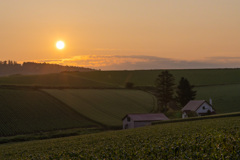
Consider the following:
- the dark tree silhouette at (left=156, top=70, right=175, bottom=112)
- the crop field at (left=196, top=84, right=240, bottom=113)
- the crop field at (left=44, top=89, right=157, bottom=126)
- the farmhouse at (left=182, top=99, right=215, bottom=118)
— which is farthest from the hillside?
the dark tree silhouette at (left=156, top=70, right=175, bottom=112)

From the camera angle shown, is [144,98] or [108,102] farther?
[144,98]

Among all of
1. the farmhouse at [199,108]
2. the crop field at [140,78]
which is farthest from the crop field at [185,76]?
the farmhouse at [199,108]

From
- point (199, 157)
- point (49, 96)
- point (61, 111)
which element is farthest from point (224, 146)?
point (49, 96)

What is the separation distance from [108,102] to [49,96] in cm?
1889

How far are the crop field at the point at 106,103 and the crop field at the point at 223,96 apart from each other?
66.4 feet

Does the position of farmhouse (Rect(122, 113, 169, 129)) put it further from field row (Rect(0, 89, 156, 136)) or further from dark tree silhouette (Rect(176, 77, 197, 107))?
dark tree silhouette (Rect(176, 77, 197, 107))

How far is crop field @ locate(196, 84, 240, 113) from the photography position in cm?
10480

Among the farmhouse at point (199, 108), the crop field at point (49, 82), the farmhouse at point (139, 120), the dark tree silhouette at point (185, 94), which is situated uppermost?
the crop field at point (49, 82)

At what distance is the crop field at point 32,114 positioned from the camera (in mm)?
68625

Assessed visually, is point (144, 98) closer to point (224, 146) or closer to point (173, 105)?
point (173, 105)

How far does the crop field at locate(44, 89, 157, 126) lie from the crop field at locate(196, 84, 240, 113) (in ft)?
66.4

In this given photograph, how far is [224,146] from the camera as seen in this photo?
17.3 metres

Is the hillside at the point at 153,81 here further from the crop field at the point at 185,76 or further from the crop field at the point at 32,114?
the crop field at the point at 32,114

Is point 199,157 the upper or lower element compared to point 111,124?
upper
